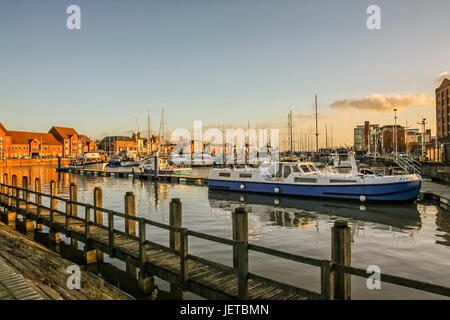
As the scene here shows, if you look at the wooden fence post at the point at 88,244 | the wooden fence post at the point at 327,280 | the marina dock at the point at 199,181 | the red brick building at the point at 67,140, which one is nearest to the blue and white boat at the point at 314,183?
the marina dock at the point at 199,181

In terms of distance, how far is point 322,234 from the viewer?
16.8 m

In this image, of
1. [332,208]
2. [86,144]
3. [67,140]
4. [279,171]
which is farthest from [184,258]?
[86,144]

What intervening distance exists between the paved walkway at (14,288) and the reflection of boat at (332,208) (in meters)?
16.7

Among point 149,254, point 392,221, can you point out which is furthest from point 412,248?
point 149,254

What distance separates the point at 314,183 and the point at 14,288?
25.2 metres

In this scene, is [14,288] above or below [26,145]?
below

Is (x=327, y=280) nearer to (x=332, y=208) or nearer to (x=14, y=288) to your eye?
(x=14, y=288)

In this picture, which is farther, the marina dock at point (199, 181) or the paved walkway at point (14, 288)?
the marina dock at point (199, 181)

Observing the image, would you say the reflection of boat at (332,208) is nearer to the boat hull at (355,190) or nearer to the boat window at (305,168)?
the boat hull at (355,190)

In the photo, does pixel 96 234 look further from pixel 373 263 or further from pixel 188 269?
pixel 373 263

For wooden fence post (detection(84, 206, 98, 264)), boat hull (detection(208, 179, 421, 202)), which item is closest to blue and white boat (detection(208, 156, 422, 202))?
boat hull (detection(208, 179, 421, 202))

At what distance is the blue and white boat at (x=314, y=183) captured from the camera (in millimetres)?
25297
